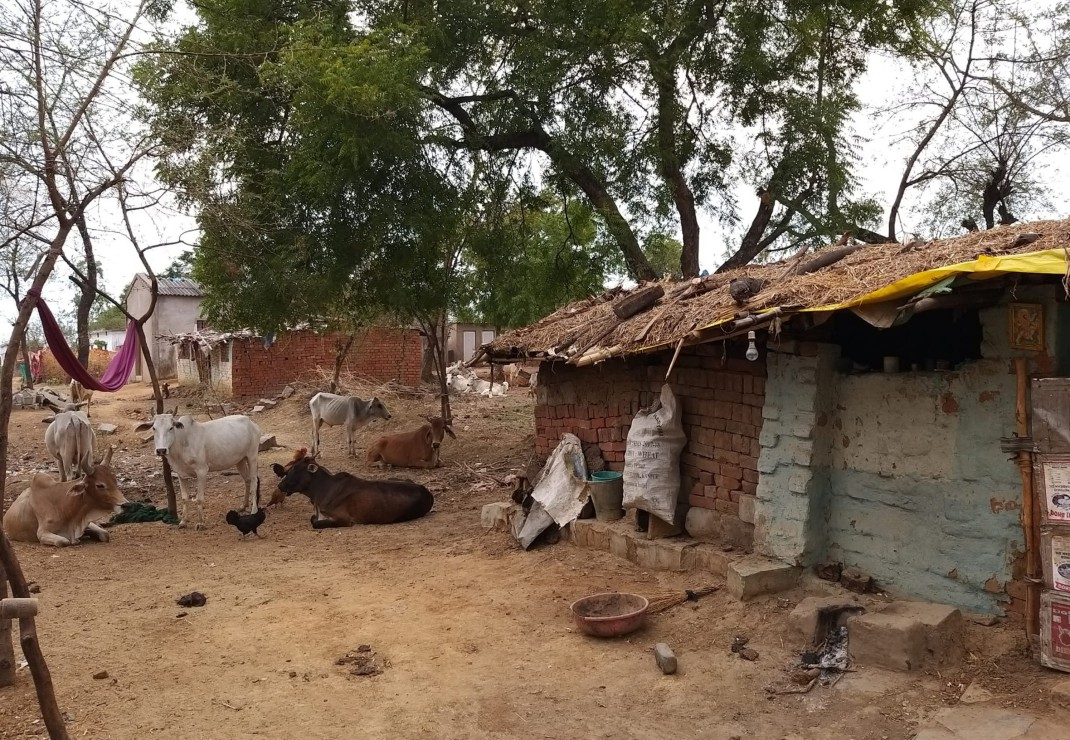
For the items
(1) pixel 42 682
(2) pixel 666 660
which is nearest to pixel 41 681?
(1) pixel 42 682

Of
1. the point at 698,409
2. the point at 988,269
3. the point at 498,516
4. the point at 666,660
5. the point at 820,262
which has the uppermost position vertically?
the point at 820,262

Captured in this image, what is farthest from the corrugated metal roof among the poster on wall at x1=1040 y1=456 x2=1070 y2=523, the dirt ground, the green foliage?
the poster on wall at x1=1040 y1=456 x2=1070 y2=523

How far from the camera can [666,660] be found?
486 cm

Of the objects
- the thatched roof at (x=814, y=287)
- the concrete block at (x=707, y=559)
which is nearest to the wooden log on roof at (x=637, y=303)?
the thatched roof at (x=814, y=287)

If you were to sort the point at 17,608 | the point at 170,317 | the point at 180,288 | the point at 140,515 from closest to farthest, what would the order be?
1. the point at 17,608
2. the point at 140,515
3. the point at 170,317
4. the point at 180,288

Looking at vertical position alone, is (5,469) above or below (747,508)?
above

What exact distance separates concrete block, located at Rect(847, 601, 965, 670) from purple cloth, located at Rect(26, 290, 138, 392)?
5.42 m

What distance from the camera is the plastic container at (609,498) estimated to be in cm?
741

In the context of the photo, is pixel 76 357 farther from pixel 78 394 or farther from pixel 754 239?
pixel 78 394

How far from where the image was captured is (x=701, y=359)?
6715mm

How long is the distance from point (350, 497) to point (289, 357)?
13062mm

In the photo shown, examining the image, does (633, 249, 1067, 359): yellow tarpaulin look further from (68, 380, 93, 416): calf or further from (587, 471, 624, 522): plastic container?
(68, 380, 93, 416): calf

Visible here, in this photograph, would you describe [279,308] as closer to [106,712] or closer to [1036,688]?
[106,712]

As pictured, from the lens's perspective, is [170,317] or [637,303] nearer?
[637,303]
